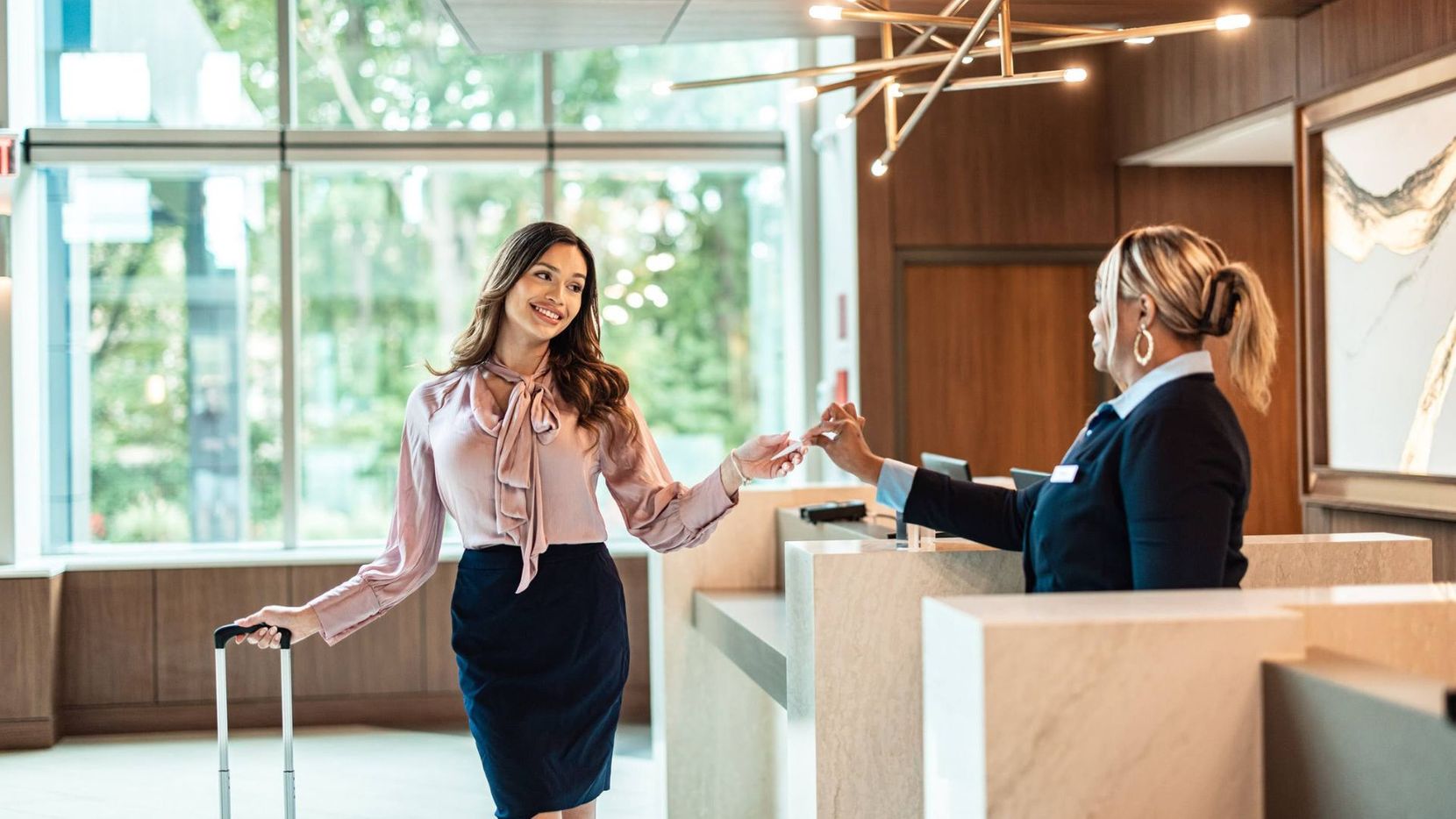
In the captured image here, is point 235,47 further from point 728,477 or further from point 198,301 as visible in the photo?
point 728,477

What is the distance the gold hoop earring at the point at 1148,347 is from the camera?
2.18m

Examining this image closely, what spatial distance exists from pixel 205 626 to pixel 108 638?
46 centimetres

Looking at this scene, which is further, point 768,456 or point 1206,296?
point 768,456

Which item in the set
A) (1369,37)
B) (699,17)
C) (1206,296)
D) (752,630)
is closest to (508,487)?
(752,630)

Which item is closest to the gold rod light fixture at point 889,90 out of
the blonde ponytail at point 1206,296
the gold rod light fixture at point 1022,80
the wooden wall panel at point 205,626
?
the gold rod light fixture at point 1022,80

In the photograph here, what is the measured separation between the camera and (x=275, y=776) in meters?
5.50

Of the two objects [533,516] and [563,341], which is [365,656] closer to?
[563,341]

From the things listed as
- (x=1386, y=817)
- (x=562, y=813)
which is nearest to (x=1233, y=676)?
(x=1386, y=817)

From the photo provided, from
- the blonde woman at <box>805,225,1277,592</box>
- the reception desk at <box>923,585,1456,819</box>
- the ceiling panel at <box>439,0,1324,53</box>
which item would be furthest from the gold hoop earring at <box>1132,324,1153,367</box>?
the ceiling panel at <box>439,0,1324,53</box>

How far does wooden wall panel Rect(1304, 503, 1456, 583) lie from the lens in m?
4.23

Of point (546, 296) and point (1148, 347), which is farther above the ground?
point (546, 296)

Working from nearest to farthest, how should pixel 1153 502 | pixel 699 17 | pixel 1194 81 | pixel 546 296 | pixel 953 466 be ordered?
pixel 1153 502 → pixel 546 296 → pixel 953 466 → pixel 699 17 → pixel 1194 81

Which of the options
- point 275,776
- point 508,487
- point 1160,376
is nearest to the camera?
point 1160,376

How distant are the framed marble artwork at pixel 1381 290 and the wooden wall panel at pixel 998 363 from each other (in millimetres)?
1527
